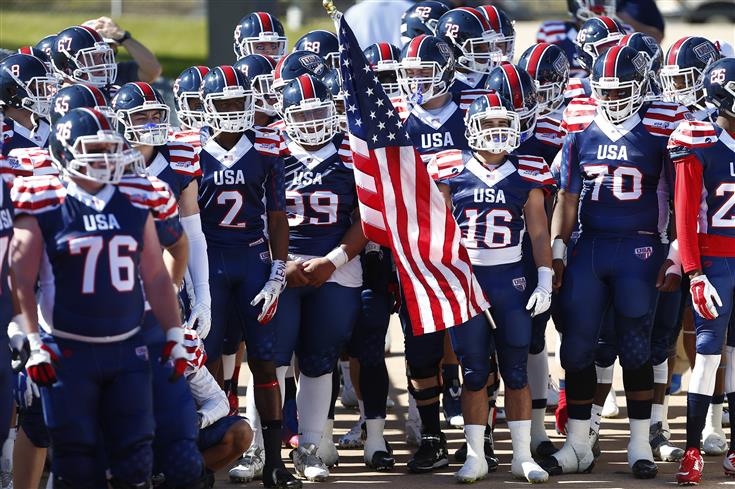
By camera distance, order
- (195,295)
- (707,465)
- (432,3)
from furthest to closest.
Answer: (432,3) < (707,465) < (195,295)

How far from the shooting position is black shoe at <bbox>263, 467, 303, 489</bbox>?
6.29m

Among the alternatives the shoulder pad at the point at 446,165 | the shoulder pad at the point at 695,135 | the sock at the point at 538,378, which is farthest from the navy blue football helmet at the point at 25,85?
the shoulder pad at the point at 695,135

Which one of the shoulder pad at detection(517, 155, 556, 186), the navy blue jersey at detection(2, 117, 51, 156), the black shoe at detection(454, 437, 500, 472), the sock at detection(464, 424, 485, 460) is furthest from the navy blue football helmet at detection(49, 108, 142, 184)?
the black shoe at detection(454, 437, 500, 472)

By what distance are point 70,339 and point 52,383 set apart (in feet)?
0.58

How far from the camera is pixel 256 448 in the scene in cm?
664

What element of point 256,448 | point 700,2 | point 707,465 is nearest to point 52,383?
point 256,448

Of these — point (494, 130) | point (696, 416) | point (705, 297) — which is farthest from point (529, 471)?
point (494, 130)

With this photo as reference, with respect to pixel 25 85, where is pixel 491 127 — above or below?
below

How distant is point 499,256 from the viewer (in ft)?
21.1

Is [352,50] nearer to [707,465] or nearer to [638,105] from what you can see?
[638,105]

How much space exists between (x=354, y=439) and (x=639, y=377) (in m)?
1.58

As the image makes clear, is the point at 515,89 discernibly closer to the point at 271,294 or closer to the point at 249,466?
the point at 271,294

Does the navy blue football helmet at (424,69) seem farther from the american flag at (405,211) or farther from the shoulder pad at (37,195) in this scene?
the shoulder pad at (37,195)

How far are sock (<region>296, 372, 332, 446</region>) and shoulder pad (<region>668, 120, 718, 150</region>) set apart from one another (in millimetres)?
2034
